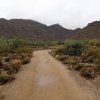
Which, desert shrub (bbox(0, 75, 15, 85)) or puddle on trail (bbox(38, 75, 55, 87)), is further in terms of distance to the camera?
desert shrub (bbox(0, 75, 15, 85))

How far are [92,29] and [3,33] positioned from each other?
175 feet

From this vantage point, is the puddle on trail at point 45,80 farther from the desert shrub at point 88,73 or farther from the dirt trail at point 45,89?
the desert shrub at point 88,73

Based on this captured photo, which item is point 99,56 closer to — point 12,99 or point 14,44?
point 12,99

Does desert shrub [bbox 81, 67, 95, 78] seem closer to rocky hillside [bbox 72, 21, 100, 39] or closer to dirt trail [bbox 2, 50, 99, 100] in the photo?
dirt trail [bbox 2, 50, 99, 100]

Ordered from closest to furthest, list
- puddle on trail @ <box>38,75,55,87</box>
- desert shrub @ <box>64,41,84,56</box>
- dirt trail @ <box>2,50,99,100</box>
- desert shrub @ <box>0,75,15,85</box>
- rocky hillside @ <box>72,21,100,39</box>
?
dirt trail @ <box>2,50,99,100</box>
puddle on trail @ <box>38,75,55,87</box>
desert shrub @ <box>0,75,15,85</box>
desert shrub @ <box>64,41,84,56</box>
rocky hillside @ <box>72,21,100,39</box>

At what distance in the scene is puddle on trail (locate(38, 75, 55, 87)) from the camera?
1753 cm

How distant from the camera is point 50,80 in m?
18.8

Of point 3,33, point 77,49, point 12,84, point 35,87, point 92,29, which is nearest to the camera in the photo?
point 35,87

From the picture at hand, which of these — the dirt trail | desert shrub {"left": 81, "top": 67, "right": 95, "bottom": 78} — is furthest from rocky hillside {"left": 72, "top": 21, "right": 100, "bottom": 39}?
the dirt trail

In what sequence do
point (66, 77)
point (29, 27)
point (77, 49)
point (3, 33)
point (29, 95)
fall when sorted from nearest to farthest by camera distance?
1. point (29, 95)
2. point (66, 77)
3. point (77, 49)
4. point (3, 33)
5. point (29, 27)

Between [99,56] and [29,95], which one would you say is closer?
[29,95]

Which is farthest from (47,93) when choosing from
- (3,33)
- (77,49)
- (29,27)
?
(29,27)

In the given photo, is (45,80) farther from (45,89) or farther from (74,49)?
(74,49)

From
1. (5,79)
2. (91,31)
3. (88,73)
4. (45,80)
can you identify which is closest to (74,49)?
(88,73)
